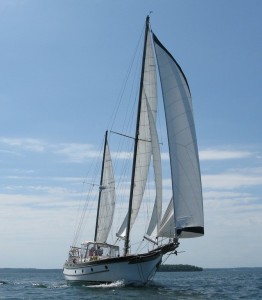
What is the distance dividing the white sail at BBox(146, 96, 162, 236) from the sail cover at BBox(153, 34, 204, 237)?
105 inches

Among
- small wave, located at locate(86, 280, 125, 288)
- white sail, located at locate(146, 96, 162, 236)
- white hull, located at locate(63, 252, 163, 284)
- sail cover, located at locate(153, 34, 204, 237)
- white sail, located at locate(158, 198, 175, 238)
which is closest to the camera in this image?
sail cover, located at locate(153, 34, 204, 237)

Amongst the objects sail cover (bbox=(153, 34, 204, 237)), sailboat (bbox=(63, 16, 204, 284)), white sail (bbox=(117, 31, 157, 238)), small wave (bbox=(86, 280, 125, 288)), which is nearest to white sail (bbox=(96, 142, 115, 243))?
sailboat (bbox=(63, 16, 204, 284))

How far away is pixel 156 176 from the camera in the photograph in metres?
35.6

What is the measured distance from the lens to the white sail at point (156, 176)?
34656 millimetres

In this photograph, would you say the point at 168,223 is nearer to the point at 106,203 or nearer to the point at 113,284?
the point at 113,284

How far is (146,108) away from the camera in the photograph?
38.3 metres

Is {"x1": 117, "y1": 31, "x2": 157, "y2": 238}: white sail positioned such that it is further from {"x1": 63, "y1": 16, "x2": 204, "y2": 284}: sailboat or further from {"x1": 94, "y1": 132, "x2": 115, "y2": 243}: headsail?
{"x1": 94, "y1": 132, "x2": 115, "y2": 243}: headsail

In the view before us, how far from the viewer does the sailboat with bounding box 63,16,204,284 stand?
107 feet

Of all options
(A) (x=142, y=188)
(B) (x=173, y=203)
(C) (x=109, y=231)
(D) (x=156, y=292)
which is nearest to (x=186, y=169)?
(B) (x=173, y=203)

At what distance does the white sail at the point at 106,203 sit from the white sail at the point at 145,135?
1071 cm

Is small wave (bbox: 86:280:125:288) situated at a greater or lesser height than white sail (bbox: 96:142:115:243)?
lesser

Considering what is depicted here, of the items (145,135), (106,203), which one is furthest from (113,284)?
(106,203)

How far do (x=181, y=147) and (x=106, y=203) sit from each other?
18.8m

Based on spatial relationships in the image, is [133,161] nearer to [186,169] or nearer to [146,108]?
[146,108]
